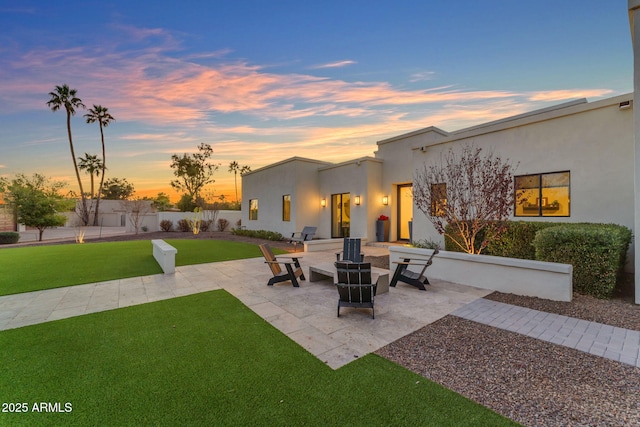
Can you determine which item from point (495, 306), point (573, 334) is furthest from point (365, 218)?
point (573, 334)

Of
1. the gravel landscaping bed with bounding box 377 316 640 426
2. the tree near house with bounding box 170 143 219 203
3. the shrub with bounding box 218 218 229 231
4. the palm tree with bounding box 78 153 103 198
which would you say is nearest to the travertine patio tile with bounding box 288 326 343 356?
the gravel landscaping bed with bounding box 377 316 640 426

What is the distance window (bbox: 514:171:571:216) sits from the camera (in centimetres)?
746

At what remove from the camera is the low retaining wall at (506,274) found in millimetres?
4859

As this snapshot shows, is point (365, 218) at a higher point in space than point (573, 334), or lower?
higher

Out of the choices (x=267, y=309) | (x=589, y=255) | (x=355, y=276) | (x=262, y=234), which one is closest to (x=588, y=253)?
(x=589, y=255)

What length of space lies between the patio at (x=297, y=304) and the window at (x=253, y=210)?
39.5 feet

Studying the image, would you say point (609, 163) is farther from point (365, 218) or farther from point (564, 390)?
point (365, 218)

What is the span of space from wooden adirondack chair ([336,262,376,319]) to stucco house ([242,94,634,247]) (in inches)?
264

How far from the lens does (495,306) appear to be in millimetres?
4707

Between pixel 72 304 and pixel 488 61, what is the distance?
43.3 ft

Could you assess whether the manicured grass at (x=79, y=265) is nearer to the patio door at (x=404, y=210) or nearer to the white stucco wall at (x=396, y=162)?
the white stucco wall at (x=396, y=162)

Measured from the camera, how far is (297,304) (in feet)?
16.0

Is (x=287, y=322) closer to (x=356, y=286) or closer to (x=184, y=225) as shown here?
(x=356, y=286)

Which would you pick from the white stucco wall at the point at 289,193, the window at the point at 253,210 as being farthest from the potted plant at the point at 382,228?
the window at the point at 253,210
